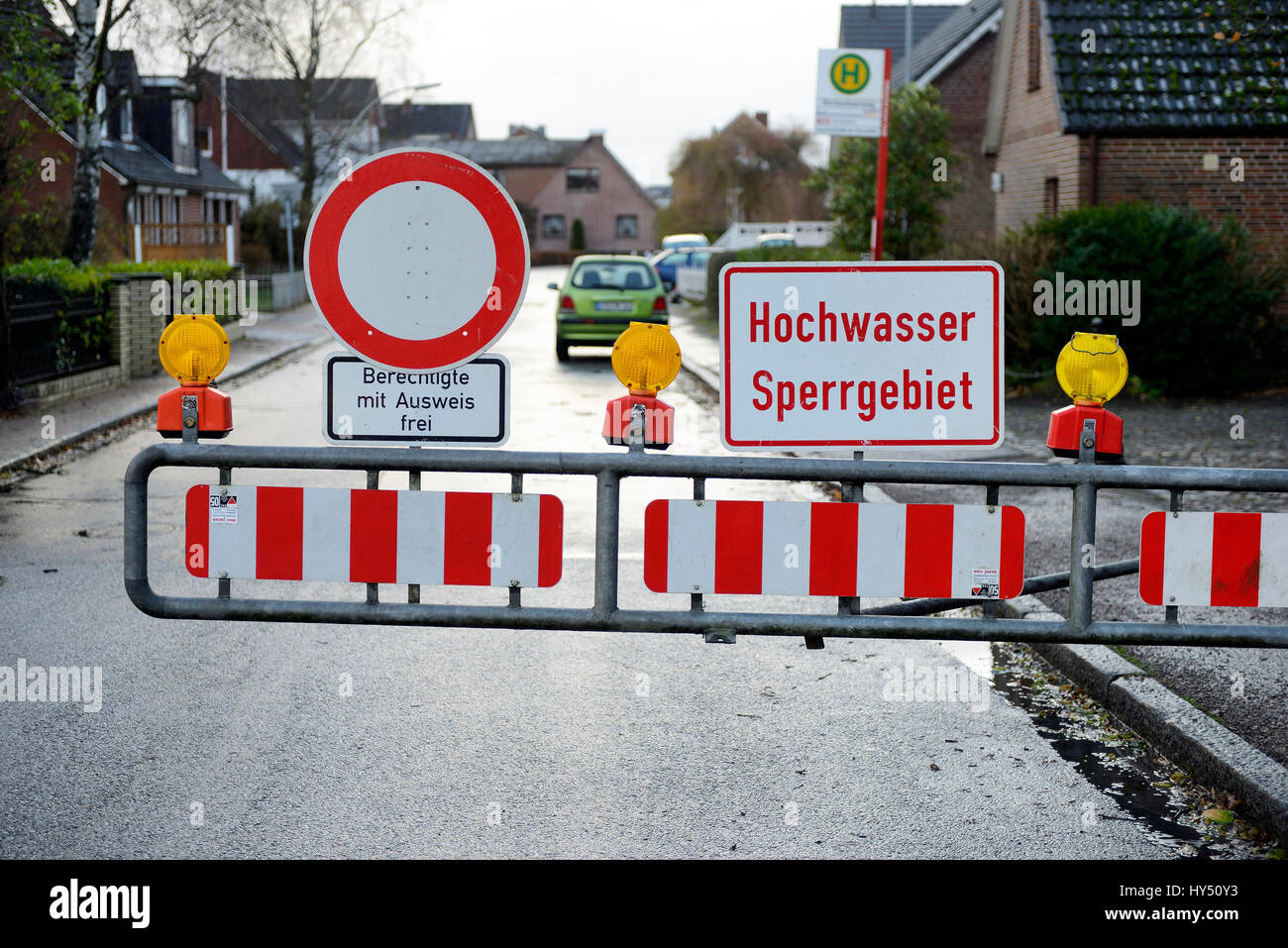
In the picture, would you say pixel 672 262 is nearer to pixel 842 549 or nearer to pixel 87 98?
pixel 87 98

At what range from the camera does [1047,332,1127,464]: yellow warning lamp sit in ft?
13.9

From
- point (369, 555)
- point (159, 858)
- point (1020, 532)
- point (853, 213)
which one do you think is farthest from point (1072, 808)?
point (853, 213)

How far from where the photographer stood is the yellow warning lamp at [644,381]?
4.21m

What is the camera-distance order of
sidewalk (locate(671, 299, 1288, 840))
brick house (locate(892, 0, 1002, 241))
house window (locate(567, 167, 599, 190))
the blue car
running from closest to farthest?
sidewalk (locate(671, 299, 1288, 840))
brick house (locate(892, 0, 1002, 241))
the blue car
house window (locate(567, 167, 599, 190))

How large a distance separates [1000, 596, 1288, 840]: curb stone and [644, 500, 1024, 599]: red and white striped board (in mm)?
313

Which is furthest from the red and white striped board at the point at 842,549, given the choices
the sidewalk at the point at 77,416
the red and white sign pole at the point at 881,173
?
the red and white sign pole at the point at 881,173

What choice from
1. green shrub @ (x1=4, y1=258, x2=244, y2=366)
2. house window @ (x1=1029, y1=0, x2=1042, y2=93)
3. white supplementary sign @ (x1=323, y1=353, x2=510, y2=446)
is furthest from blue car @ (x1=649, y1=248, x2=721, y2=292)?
white supplementary sign @ (x1=323, y1=353, x2=510, y2=446)

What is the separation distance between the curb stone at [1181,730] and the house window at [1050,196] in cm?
1936

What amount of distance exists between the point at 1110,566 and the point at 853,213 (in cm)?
2303

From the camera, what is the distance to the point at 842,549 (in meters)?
4.42

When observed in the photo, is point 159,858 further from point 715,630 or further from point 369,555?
point 715,630

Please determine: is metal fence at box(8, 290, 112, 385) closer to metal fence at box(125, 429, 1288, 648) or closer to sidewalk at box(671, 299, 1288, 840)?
sidewalk at box(671, 299, 1288, 840)

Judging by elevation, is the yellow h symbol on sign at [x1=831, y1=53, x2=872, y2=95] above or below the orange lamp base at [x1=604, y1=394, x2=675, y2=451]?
above

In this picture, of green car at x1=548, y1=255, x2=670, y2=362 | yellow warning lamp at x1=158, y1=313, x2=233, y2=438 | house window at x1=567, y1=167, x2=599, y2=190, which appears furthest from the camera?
house window at x1=567, y1=167, x2=599, y2=190
